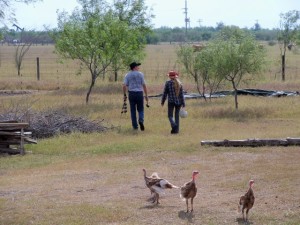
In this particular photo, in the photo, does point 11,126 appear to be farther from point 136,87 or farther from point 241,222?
point 241,222

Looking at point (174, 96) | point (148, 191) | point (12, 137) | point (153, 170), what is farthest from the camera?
point (174, 96)

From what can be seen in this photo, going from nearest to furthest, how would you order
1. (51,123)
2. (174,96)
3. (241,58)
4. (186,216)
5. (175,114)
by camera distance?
(186,216), (174,96), (175,114), (51,123), (241,58)

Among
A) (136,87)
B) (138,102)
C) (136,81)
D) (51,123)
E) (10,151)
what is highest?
(136,81)

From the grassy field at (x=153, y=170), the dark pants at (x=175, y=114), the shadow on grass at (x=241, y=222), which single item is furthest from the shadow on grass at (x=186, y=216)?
the dark pants at (x=175, y=114)

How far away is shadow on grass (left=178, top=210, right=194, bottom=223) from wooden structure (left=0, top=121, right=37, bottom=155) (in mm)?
6939

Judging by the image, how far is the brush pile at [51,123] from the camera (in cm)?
1738

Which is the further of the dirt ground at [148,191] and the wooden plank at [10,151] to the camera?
the wooden plank at [10,151]

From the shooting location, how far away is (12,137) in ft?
49.7

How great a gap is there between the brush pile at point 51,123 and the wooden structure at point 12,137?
2.03m

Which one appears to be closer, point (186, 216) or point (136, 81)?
point (186, 216)

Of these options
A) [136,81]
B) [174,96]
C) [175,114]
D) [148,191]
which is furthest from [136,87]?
[148,191]

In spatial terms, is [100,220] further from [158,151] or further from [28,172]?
[158,151]

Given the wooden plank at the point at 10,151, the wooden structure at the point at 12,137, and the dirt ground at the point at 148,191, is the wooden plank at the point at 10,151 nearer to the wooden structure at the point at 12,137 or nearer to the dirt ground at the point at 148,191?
the wooden structure at the point at 12,137

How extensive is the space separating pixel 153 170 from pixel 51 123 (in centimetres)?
611
